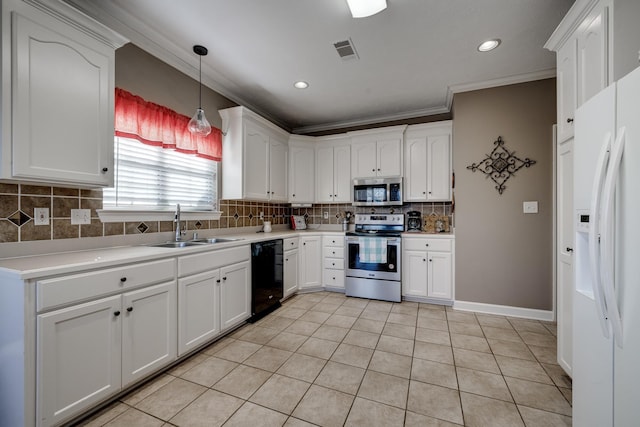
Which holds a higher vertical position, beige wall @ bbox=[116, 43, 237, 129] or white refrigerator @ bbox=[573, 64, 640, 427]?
beige wall @ bbox=[116, 43, 237, 129]

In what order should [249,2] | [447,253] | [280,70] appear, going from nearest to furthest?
[249,2]
[280,70]
[447,253]

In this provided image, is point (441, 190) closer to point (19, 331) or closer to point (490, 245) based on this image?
point (490, 245)

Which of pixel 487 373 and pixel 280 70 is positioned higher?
pixel 280 70

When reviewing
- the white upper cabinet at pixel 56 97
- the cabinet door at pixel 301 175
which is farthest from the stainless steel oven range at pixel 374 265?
the white upper cabinet at pixel 56 97

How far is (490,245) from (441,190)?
94 cm

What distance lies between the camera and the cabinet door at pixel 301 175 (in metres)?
4.14

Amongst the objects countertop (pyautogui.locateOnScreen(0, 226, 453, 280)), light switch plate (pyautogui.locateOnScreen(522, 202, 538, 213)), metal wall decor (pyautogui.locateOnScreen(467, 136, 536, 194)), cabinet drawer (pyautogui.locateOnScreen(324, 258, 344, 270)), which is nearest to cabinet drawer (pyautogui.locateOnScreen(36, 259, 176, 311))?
countertop (pyautogui.locateOnScreen(0, 226, 453, 280))

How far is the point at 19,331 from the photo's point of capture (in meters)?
1.23

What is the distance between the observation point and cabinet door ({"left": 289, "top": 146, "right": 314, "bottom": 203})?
414 cm

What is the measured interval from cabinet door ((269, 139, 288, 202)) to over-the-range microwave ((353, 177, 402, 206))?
1.08 metres

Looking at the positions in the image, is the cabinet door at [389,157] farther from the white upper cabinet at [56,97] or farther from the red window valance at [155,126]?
the white upper cabinet at [56,97]

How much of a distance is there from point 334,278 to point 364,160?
1.81 meters

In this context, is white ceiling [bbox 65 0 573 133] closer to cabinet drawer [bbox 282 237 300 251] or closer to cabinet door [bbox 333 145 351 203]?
cabinet door [bbox 333 145 351 203]

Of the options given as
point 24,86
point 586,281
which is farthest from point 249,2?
point 586,281
